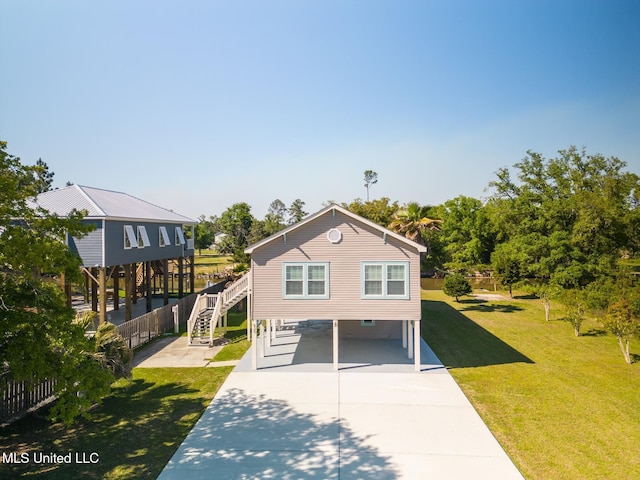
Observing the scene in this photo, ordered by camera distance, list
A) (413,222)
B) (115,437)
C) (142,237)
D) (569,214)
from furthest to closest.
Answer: (569,214), (413,222), (142,237), (115,437)

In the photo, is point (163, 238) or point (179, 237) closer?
point (163, 238)

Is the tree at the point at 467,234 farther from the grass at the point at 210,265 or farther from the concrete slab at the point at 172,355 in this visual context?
the concrete slab at the point at 172,355

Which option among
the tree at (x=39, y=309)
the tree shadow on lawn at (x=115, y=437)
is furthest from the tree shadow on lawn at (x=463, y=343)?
the tree at (x=39, y=309)

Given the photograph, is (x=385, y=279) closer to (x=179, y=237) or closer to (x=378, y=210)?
(x=179, y=237)

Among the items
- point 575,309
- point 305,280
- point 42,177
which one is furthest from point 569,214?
point 42,177

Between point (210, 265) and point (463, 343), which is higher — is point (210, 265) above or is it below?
above

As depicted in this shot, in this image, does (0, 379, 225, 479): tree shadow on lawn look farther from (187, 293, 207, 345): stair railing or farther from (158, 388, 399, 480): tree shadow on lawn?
(187, 293, 207, 345): stair railing

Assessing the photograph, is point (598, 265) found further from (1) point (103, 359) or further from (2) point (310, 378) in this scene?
(1) point (103, 359)

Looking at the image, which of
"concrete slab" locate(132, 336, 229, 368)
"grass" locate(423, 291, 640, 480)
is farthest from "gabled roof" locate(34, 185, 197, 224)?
"grass" locate(423, 291, 640, 480)
